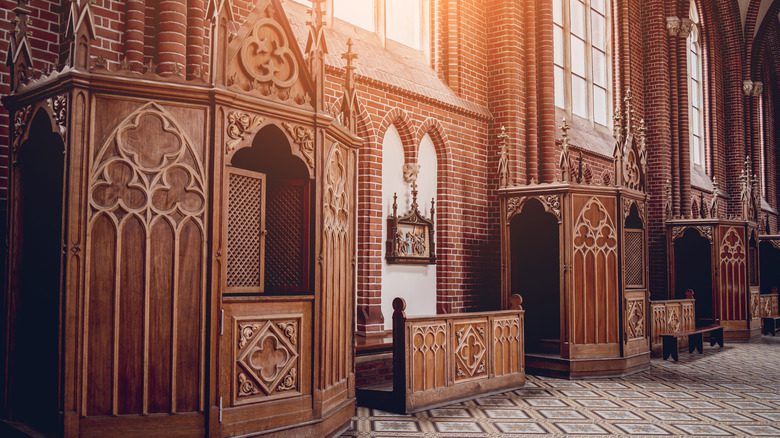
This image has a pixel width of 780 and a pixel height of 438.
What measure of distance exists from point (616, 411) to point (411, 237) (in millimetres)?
3316

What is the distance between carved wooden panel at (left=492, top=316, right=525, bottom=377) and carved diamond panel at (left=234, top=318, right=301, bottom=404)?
2.98m

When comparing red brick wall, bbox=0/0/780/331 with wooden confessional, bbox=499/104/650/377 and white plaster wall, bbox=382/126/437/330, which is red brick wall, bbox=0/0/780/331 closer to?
white plaster wall, bbox=382/126/437/330

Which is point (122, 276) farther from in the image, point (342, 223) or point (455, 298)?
point (455, 298)

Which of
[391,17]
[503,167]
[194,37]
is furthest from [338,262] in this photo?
[391,17]

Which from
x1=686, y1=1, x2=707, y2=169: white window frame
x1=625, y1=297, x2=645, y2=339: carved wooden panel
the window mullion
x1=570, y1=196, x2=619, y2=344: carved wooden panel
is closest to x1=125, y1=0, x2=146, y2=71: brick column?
x1=570, y1=196, x2=619, y2=344: carved wooden panel

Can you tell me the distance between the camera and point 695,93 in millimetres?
18219

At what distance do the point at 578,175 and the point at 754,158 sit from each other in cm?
1276

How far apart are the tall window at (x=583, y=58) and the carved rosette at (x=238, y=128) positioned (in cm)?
839

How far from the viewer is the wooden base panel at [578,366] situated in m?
8.41

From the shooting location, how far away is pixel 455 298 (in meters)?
9.07

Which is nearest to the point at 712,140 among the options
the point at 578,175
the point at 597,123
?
the point at 597,123

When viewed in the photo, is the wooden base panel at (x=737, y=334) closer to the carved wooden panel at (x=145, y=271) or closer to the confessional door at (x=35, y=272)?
the carved wooden panel at (x=145, y=271)

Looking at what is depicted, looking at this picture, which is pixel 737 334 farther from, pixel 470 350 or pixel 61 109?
pixel 61 109

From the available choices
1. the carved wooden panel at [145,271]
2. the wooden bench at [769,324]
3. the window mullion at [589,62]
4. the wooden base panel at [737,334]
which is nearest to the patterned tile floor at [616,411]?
the carved wooden panel at [145,271]
